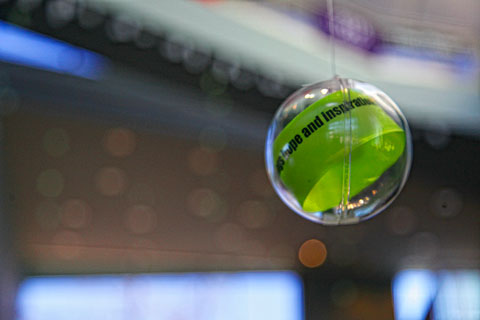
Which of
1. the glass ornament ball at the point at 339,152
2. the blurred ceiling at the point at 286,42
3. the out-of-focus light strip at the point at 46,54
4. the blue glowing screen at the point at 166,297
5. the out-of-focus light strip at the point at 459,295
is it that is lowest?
the glass ornament ball at the point at 339,152

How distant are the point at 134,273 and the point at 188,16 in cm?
377

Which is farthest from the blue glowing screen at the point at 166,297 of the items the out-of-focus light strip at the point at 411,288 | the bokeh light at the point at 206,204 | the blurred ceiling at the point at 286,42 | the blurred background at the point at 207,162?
the blurred ceiling at the point at 286,42

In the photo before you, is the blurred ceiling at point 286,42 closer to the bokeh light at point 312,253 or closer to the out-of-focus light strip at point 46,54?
the out-of-focus light strip at point 46,54

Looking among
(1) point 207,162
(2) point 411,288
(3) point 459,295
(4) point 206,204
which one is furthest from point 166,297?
(3) point 459,295

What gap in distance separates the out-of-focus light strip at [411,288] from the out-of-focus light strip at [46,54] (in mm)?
7224

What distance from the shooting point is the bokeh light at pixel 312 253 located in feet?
30.7

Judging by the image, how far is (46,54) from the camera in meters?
5.25

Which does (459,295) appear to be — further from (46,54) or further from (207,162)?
(46,54)

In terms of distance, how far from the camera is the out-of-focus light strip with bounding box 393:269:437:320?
9.96 meters

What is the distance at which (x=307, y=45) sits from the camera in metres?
6.81

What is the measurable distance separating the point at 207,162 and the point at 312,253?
299cm

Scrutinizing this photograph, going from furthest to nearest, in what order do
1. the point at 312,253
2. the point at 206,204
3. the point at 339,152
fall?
the point at 312,253 < the point at 206,204 < the point at 339,152

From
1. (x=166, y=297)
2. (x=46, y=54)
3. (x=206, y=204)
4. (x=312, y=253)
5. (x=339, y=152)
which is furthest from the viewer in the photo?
(x=312, y=253)

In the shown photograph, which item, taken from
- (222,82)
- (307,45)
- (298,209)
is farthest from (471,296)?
(298,209)
